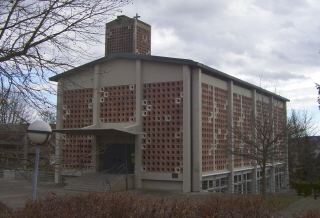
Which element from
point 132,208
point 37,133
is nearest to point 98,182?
point 37,133

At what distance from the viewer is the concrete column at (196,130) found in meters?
19.8

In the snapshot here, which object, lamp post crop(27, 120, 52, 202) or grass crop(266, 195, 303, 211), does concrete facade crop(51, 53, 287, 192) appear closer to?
grass crop(266, 195, 303, 211)

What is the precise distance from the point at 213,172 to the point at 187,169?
113 inches

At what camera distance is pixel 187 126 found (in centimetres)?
1984

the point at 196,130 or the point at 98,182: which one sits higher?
the point at 196,130

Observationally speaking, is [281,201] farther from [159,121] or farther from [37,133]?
[37,133]

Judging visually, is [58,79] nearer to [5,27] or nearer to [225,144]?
[5,27]

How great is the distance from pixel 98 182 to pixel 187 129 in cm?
569

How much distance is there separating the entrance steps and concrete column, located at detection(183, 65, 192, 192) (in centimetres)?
325

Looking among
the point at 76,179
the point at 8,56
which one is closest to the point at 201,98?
the point at 76,179

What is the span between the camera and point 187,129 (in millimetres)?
19828

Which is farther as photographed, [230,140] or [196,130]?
[230,140]

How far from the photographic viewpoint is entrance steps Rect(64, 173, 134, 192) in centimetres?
1970

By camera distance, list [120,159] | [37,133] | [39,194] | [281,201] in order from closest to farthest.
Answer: [37,133], [281,201], [39,194], [120,159]
